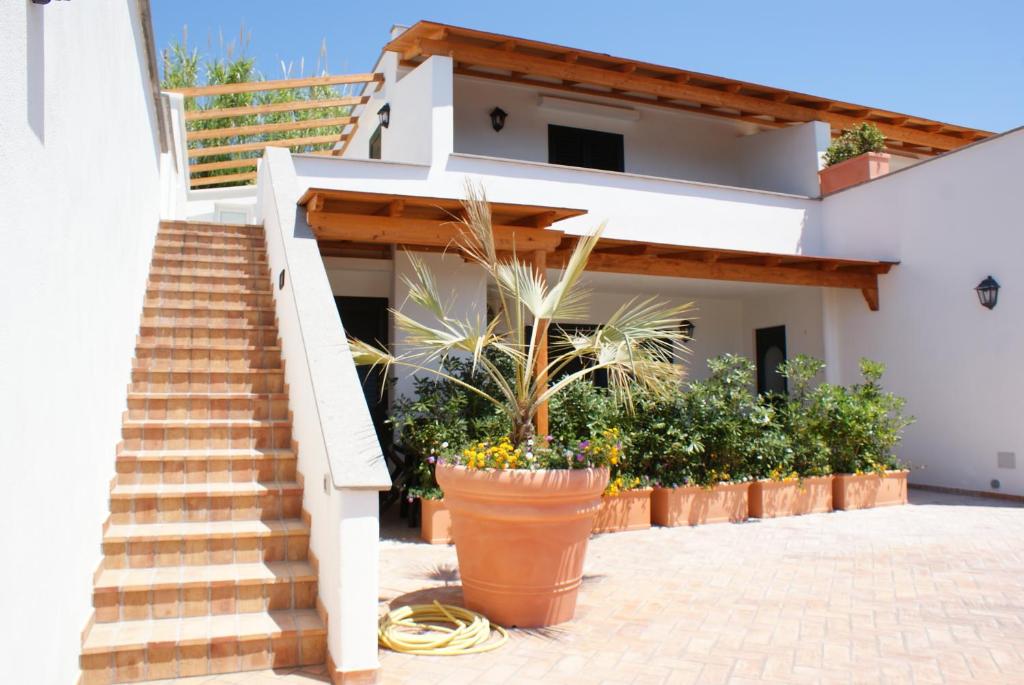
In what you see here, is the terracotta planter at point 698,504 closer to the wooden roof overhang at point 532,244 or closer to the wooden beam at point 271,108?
the wooden roof overhang at point 532,244

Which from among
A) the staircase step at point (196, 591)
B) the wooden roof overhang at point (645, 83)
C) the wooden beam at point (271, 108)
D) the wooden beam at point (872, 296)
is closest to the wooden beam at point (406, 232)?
the wooden roof overhang at point (645, 83)

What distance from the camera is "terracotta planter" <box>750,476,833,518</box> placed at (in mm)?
8359

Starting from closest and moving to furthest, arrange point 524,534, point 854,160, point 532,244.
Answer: point 524,534 < point 532,244 < point 854,160

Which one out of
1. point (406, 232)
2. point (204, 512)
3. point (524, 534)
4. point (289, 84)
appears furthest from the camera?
point (289, 84)

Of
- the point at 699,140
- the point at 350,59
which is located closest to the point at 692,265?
the point at 699,140

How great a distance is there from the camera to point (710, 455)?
819 centimetres

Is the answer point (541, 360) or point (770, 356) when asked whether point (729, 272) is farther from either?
point (541, 360)

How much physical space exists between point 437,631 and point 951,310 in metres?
8.55

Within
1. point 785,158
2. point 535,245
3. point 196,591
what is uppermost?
point 785,158

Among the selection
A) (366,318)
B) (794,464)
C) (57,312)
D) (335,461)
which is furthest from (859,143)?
(57,312)

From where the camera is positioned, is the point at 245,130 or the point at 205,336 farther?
the point at 245,130

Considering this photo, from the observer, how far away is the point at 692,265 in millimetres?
A: 9875

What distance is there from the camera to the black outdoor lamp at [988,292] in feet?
31.0

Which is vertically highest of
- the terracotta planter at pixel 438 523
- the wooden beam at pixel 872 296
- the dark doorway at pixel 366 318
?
the wooden beam at pixel 872 296
